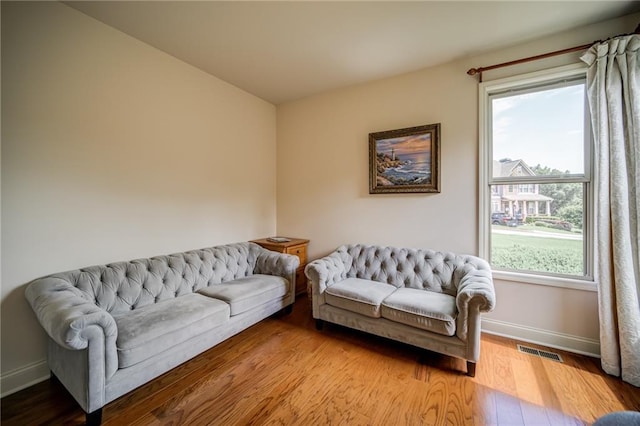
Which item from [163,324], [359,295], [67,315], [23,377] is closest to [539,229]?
[359,295]

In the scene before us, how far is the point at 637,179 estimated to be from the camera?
1.94m

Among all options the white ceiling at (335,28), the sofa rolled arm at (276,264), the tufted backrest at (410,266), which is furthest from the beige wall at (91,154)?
the tufted backrest at (410,266)

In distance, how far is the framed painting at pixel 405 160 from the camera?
2.90m

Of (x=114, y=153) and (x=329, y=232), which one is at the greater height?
(x=114, y=153)

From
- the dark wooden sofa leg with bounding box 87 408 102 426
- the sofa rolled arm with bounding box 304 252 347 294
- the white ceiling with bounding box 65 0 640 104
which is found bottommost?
the dark wooden sofa leg with bounding box 87 408 102 426

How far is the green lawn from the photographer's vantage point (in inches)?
94.0

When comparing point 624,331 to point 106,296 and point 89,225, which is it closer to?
point 106,296

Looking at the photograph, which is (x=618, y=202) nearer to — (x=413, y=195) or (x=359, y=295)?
(x=413, y=195)

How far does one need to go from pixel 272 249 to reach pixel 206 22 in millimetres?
2485

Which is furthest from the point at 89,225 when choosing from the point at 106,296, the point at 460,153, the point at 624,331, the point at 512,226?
the point at 624,331

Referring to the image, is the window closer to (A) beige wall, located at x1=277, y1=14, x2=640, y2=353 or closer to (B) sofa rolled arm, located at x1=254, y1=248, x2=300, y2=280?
(A) beige wall, located at x1=277, y1=14, x2=640, y2=353

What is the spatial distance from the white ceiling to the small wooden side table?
2127mm

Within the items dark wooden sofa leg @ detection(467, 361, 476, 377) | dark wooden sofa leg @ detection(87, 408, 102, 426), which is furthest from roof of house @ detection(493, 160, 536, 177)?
dark wooden sofa leg @ detection(87, 408, 102, 426)

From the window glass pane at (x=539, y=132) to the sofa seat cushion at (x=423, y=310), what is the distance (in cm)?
147
